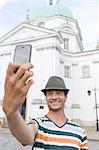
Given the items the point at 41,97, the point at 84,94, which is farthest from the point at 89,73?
the point at 41,97

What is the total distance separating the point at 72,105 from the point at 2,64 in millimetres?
10900

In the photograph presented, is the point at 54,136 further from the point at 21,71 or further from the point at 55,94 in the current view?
the point at 21,71

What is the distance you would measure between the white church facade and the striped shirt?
31.4 metres

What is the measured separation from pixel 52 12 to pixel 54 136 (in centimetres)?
4428

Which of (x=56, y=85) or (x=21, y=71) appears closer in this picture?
(x=21, y=71)

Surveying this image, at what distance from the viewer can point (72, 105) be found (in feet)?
124

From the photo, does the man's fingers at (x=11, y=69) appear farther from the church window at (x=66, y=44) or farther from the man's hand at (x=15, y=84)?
the church window at (x=66, y=44)

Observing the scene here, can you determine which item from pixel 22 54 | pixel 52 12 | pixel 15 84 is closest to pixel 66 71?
pixel 52 12

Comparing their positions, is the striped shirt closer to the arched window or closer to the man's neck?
the man's neck

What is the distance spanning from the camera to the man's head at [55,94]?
241 cm

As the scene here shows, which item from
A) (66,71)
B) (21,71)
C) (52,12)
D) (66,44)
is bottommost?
(21,71)

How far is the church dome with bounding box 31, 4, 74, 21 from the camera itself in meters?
45.0

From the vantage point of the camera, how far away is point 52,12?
1788 inches

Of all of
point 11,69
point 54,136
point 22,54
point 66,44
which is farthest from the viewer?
point 66,44
